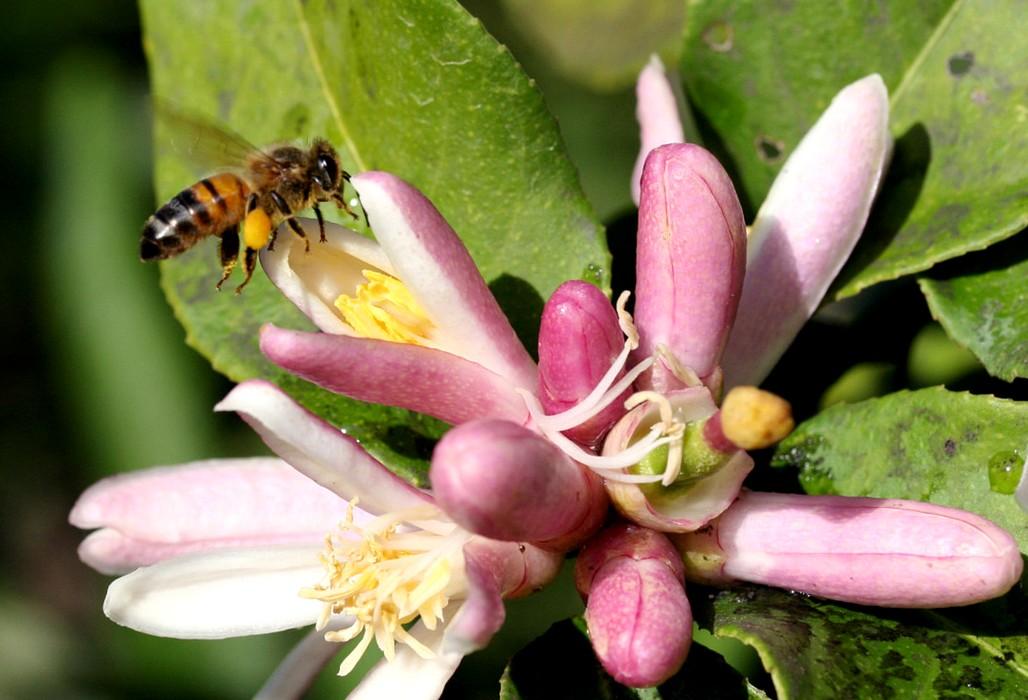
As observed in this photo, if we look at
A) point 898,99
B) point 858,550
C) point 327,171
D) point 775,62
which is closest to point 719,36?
point 775,62

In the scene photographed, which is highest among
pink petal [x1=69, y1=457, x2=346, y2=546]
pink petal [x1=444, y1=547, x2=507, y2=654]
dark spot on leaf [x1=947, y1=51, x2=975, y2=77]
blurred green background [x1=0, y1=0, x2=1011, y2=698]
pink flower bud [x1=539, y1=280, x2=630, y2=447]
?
dark spot on leaf [x1=947, y1=51, x2=975, y2=77]

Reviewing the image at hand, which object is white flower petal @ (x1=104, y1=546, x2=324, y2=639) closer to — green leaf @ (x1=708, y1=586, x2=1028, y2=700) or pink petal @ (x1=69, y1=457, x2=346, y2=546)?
pink petal @ (x1=69, y1=457, x2=346, y2=546)

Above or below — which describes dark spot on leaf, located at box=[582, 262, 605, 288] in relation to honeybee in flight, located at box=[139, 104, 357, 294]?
below

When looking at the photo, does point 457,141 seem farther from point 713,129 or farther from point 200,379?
point 200,379

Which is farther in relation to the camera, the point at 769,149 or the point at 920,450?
the point at 769,149

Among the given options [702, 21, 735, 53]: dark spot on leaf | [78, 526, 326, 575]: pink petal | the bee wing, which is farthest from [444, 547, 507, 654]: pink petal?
[702, 21, 735, 53]: dark spot on leaf

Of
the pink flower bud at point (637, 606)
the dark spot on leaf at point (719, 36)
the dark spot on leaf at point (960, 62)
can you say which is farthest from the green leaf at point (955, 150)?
the pink flower bud at point (637, 606)

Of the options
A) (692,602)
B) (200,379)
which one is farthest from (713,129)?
(200,379)

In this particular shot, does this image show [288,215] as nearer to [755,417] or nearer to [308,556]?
[308,556]
